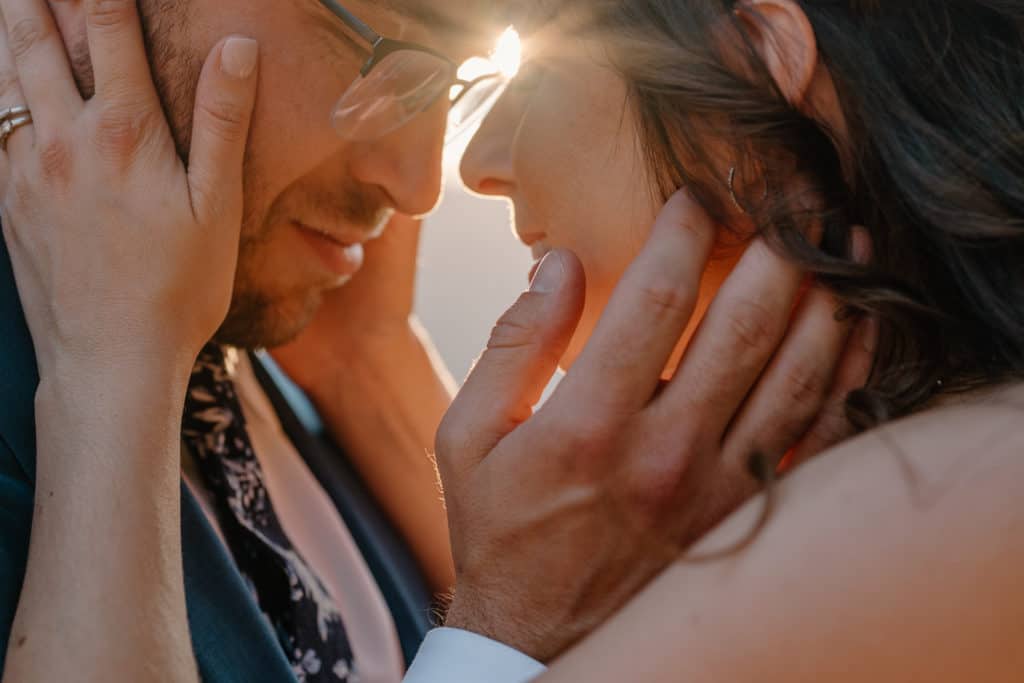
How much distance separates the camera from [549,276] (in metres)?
1.41

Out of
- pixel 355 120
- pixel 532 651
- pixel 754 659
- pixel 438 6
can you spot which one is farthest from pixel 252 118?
pixel 754 659

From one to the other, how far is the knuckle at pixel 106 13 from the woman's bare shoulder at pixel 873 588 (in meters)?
1.34

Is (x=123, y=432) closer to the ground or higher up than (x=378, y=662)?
higher up

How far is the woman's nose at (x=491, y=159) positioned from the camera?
1661 millimetres

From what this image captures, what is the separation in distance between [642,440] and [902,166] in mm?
481

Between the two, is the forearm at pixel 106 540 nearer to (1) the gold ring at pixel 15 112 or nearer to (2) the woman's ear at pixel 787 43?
(1) the gold ring at pixel 15 112

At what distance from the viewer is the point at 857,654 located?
0.91 metres

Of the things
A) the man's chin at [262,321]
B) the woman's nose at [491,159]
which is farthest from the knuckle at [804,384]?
the man's chin at [262,321]

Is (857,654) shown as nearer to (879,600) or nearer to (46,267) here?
(879,600)

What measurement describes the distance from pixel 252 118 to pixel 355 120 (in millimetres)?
212

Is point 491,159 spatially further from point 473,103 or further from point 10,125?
point 10,125

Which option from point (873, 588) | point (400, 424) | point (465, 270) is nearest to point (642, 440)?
point (873, 588)

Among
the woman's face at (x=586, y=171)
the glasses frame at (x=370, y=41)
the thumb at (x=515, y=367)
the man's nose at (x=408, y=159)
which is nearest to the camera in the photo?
the thumb at (x=515, y=367)

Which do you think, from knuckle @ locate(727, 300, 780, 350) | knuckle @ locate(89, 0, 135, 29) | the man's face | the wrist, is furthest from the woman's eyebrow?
knuckle @ locate(727, 300, 780, 350)
